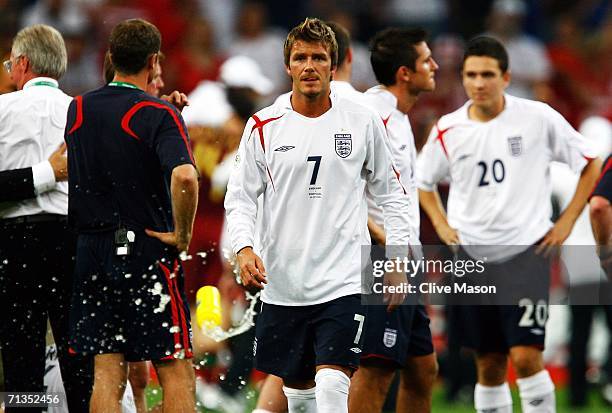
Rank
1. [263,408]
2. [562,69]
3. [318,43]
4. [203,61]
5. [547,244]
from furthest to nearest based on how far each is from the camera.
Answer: [562,69] → [203,61] → [547,244] → [263,408] → [318,43]

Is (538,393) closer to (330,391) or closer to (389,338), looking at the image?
(389,338)

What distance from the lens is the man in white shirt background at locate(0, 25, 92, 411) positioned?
7.98 m

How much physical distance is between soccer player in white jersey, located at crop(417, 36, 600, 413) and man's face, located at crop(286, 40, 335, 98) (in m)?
2.36

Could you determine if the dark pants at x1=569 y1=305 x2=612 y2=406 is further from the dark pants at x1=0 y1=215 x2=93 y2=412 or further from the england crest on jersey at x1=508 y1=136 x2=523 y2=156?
the dark pants at x1=0 y1=215 x2=93 y2=412

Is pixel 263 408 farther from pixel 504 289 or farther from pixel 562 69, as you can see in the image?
pixel 562 69

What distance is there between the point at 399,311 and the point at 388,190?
1.09m

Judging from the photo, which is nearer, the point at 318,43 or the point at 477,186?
the point at 318,43

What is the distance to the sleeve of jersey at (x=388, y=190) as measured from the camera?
7.38m

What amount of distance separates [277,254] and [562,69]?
33.0ft

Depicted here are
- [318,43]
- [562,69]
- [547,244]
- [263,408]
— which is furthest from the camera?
Answer: [562,69]

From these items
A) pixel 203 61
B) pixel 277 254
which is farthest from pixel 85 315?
pixel 203 61

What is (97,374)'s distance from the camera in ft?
24.1

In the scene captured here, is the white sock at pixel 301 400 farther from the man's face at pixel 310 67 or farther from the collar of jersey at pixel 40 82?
the collar of jersey at pixel 40 82

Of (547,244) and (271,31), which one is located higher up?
(271,31)
